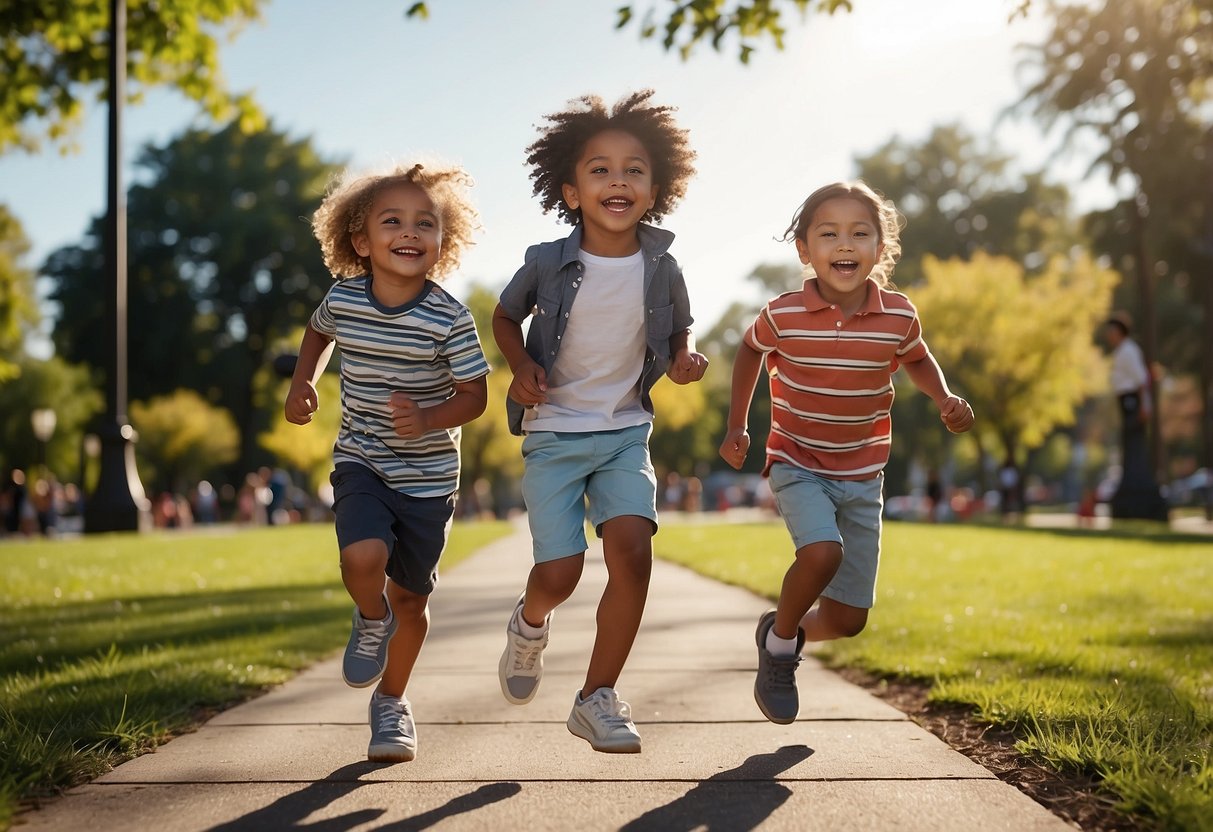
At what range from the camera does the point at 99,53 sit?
12.4 metres

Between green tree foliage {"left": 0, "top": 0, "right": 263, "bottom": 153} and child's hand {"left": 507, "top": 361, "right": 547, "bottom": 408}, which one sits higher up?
green tree foliage {"left": 0, "top": 0, "right": 263, "bottom": 153}

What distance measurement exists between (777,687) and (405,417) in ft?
5.13

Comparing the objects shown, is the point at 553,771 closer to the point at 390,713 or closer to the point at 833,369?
the point at 390,713

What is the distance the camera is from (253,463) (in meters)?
53.4

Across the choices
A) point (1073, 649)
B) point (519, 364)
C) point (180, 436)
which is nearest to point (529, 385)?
point (519, 364)

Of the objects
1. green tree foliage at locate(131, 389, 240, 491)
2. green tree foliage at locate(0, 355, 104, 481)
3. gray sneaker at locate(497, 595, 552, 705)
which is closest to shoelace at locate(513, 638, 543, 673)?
gray sneaker at locate(497, 595, 552, 705)

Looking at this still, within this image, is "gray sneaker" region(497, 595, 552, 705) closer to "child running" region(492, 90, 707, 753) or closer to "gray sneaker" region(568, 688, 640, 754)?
"child running" region(492, 90, 707, 753)

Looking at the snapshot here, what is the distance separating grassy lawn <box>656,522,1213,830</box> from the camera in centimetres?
318

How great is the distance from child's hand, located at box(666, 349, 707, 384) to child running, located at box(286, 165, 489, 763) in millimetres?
622

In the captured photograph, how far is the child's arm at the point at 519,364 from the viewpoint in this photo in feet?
11.9

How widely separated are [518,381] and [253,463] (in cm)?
5252

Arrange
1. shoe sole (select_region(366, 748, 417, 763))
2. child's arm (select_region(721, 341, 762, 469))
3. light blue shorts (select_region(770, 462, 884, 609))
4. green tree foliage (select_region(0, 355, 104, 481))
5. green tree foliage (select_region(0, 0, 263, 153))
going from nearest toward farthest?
1. shoe sole (select_region(366, 748, 417, 763))
2. light blue shorts (select_region(770, 462, 884, 609))
3. child's arm (select_region(721, 341, 762, 469))
4. green tree foliage (select_region(0, 0, 263, 153))
5. green tree foliage (select_region(0, 355, 104, 481))

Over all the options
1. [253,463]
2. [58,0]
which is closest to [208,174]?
[253,463]

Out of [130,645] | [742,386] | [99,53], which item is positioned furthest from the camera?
[99,53]
